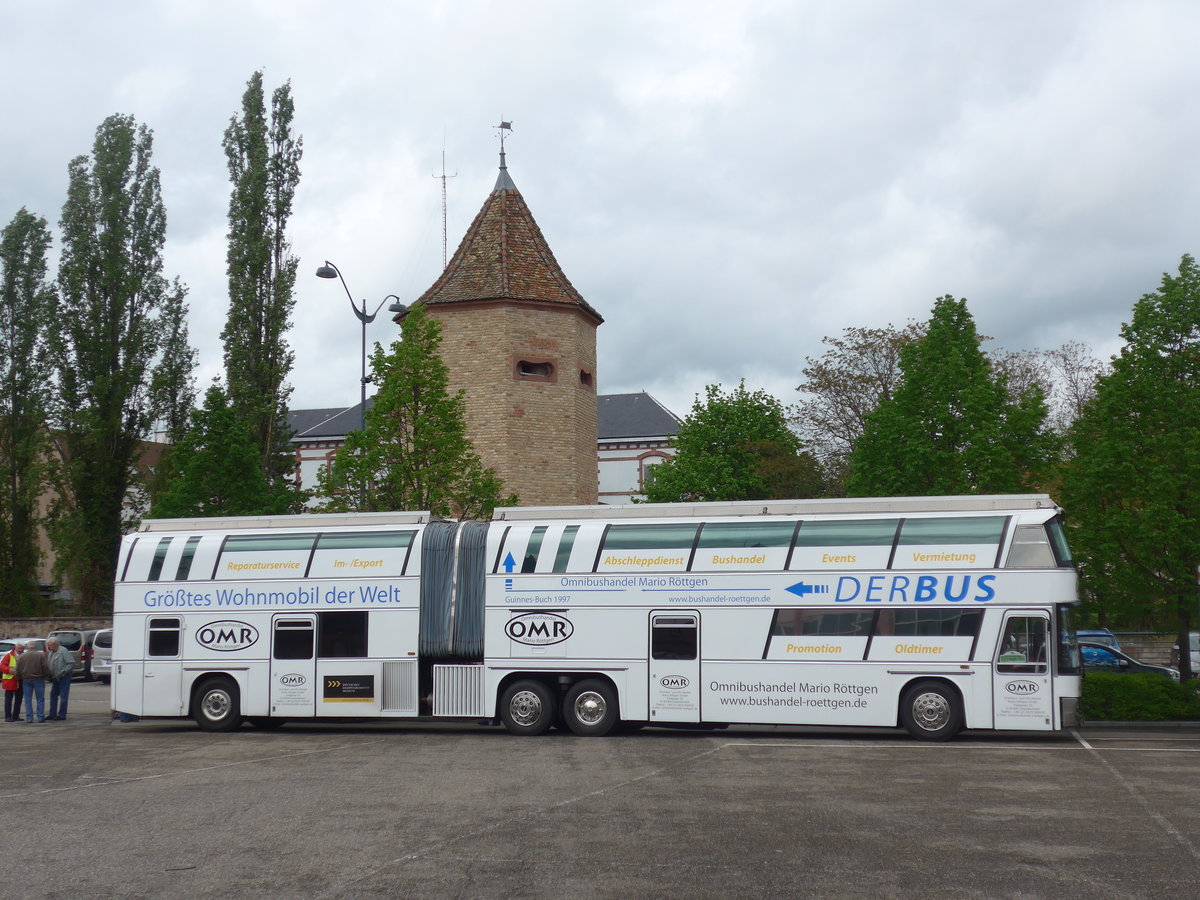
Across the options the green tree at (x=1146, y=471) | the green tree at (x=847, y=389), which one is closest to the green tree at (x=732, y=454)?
the green tree at (x=847, y=389)

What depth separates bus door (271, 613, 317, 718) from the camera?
21.6 m

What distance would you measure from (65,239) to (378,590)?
33098 millimetres

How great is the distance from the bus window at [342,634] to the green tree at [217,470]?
1670 cm

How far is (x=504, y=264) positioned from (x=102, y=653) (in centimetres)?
1738

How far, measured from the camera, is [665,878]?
885 centimetres

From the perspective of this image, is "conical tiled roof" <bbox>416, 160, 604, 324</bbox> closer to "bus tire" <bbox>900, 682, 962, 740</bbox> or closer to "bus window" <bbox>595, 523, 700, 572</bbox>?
"bus window" <bbox>595, 523, 700, 572</bbox>

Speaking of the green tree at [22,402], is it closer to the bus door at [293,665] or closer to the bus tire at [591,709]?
the bus door at [293,665]

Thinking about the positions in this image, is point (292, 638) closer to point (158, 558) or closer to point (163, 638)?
point (163, 638)

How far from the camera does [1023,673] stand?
1911 cm

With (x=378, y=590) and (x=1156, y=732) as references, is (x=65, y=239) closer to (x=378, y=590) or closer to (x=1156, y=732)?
(x=378, y=590)

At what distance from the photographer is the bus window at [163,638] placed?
22.2 metres

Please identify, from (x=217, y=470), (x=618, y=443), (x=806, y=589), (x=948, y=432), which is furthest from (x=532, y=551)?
(x=618, y=443)

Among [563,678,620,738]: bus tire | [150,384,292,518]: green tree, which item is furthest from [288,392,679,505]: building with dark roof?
[563,678,620,738]: bus tire

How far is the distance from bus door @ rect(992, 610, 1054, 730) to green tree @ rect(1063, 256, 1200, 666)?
6.81 metres
